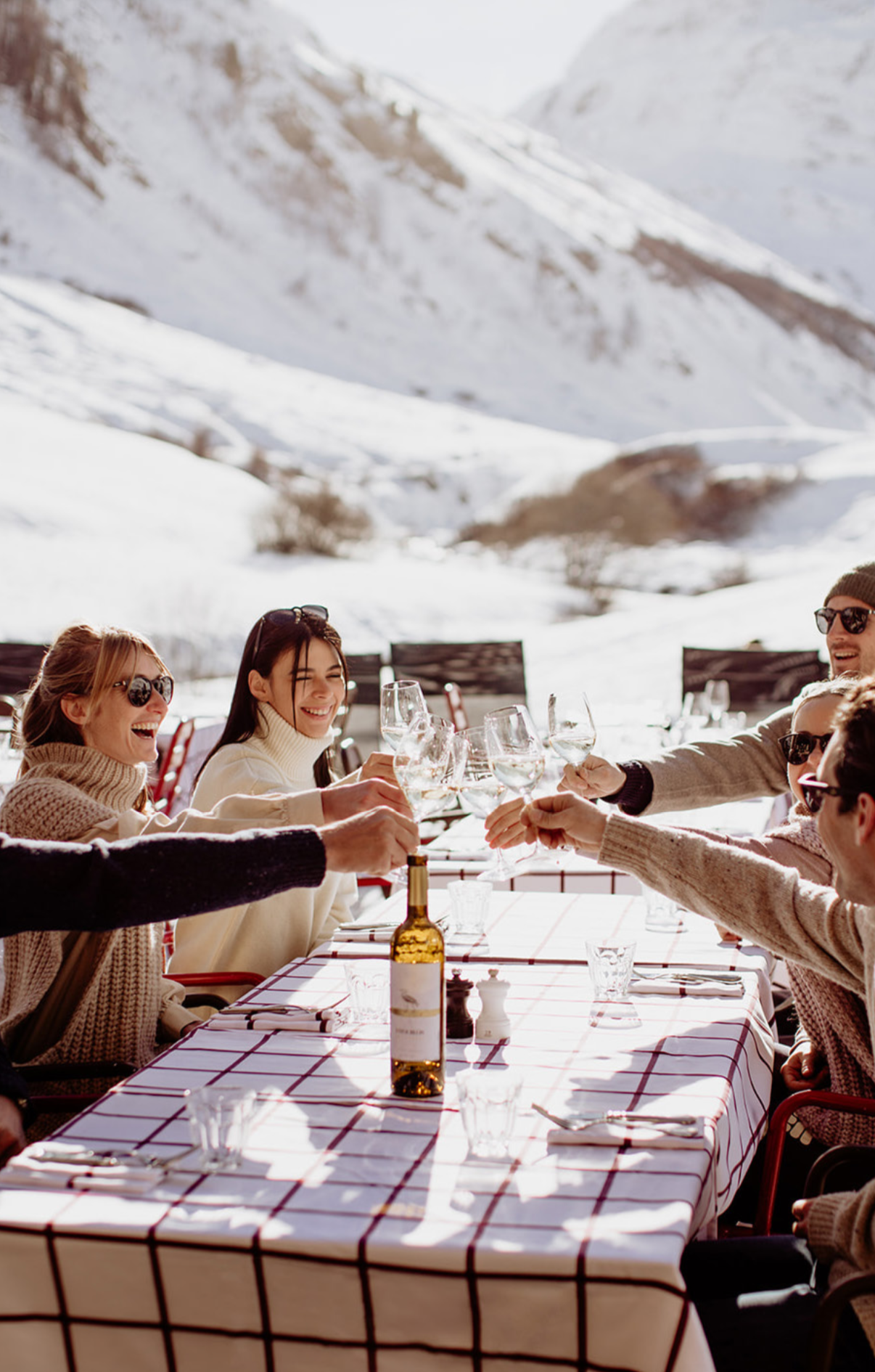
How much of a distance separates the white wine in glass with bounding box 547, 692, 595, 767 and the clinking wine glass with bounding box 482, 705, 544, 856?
40 cm

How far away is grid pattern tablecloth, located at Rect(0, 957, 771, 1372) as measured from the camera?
1230 millimetres

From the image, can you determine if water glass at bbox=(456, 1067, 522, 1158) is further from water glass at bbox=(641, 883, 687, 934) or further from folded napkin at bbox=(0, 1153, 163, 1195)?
water glass at bbox=(641, 883, 687, 934)

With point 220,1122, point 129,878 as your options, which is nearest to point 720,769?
point 129,878

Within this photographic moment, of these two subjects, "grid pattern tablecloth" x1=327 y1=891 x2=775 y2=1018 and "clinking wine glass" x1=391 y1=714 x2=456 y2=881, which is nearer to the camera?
"clinking wine glass" x1=391 y1=714 x2=456 y2=881

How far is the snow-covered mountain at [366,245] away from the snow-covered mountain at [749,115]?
9.04 metres

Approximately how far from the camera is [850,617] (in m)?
3.50

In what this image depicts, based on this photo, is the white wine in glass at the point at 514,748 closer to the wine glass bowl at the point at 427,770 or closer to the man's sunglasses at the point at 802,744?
the wine glass bowl at the point at 427,770

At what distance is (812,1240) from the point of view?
1.61m

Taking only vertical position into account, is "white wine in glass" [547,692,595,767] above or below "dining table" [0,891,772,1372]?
above

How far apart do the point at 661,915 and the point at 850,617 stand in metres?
1.28

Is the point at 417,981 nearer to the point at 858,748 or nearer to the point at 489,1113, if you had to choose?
the point at 489,1113

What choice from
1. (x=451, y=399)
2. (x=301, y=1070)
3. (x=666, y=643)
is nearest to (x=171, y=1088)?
(x=301, y=1070)

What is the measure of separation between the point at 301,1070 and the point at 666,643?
10593 mm

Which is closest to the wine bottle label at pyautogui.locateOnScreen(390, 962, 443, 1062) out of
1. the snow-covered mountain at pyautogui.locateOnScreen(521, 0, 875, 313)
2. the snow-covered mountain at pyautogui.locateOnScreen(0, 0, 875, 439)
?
the snow-covered mountain at pyautogui.locateOnScreen(0, 0, 875, 439)
